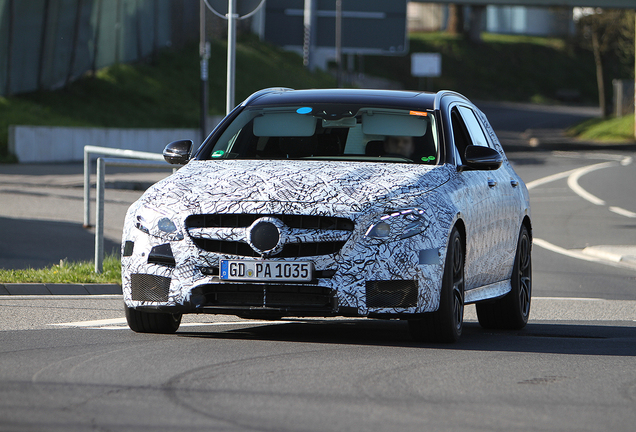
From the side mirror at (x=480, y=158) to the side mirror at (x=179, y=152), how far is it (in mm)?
1937

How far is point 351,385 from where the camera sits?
20.8 ft

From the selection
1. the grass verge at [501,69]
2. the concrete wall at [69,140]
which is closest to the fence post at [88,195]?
the concrete wall at [69,140]

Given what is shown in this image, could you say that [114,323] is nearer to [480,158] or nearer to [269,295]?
[269,295]

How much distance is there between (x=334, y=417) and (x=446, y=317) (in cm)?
259

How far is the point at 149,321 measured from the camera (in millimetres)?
8289

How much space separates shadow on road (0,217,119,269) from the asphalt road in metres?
2.59

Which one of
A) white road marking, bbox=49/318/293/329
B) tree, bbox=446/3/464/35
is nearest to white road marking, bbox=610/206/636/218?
white road marking, bbox=49/318/293/329

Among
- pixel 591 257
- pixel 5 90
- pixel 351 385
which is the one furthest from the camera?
pixel 5 90

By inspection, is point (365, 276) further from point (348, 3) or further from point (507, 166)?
point (348, 3)

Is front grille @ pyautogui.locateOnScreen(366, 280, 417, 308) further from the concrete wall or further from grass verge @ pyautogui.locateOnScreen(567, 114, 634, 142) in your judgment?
grass verge @ pyautogui.locateOnScreen(567, 114, 634, 142)

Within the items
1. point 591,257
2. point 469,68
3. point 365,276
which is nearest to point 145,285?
point 365,276

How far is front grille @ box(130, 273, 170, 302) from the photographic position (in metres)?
Answer: 7.81

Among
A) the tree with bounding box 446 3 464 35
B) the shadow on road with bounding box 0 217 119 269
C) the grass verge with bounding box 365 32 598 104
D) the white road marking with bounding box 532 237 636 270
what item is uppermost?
the shadow on road with bounding box 0 217 119 269

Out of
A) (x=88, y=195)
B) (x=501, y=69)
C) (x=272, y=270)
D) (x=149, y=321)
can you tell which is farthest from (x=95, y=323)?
(x=501, y=69)
